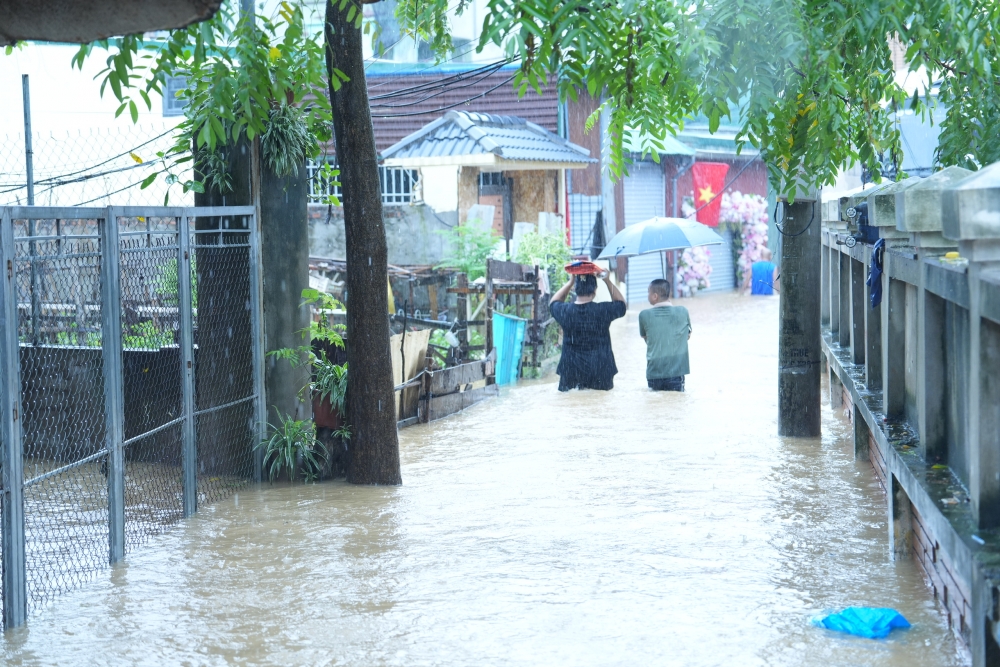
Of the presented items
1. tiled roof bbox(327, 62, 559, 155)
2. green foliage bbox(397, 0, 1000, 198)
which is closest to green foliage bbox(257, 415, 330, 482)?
green foliage bbox(397, 0, 1000, 198)

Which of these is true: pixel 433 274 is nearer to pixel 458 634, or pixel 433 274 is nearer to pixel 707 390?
pixel 707 390

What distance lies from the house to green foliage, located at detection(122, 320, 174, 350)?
871cm

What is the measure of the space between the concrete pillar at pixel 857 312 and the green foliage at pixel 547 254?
343 inches

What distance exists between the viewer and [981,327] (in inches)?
171

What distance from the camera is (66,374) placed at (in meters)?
10.3

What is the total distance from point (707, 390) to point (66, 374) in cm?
758

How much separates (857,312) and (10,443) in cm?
677

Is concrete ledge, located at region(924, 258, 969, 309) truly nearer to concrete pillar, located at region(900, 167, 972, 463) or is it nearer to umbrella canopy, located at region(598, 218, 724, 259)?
concrete pillar, located at region(900, 167, 972, 463)

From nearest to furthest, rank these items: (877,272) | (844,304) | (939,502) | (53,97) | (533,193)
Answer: (939,502), (877,272), (844,304), (53,97), (533,193)

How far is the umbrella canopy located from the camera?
1442cm

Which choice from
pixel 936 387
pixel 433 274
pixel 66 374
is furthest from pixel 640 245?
pixel 936 387

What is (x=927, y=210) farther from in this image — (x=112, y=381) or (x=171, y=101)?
(x=171, y=101)

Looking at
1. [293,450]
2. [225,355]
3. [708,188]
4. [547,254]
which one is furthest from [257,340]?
[708,188]

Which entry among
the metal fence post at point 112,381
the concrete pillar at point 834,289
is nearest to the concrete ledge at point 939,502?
the concrete pillar at point 834,289
